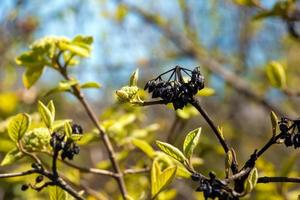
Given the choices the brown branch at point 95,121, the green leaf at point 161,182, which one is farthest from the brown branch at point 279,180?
the brown branch at point 95,121

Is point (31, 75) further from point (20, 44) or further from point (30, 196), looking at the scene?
point (20, 44)

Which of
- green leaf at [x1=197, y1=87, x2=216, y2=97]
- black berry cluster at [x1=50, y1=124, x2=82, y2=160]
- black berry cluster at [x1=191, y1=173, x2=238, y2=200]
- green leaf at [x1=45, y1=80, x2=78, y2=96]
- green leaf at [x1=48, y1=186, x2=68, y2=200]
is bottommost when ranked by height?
black berry cluster at [x1=191, y1=173, x2=238, y2=200]

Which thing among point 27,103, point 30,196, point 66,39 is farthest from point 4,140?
point 27,103

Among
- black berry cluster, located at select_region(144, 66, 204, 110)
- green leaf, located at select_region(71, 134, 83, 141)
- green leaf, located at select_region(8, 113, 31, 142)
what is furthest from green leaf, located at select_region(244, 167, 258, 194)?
green leaf, located at select_region(8, 113, 31, 142)

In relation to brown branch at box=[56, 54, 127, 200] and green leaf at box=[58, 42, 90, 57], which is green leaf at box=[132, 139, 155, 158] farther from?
green leaf at box=[58, 42, 90, 57]

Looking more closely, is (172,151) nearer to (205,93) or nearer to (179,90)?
(179,90)

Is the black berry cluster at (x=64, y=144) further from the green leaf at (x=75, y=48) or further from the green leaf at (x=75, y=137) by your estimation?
the green leaf at (x=75, y=48)
